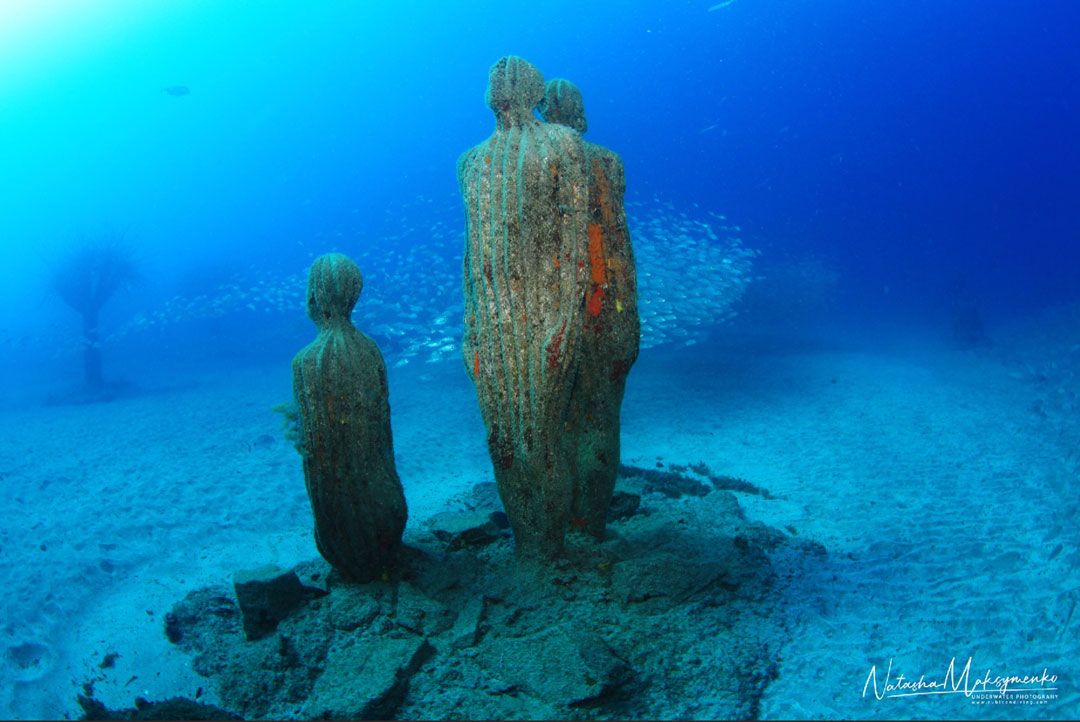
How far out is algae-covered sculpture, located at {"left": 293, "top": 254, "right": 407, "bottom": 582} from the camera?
450cm

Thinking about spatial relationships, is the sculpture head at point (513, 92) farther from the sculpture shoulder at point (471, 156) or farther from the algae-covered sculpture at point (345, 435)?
the algae-covered sculpture at point (345, 435)

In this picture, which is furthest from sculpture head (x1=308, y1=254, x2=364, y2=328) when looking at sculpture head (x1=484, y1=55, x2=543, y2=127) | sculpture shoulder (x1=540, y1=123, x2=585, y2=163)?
sculpture shoulder (x1=540, y1=123, x2=585, y2=163)

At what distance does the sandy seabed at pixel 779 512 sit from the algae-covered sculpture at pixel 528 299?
1976 mm

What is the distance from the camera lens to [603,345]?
4.98 meters

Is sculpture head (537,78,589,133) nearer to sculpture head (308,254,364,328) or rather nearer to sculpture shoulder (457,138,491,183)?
sculpture shoulder (457,138,491,183)

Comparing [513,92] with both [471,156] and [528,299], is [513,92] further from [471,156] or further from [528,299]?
[528,299]

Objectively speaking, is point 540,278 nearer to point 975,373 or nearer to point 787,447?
point 787,447

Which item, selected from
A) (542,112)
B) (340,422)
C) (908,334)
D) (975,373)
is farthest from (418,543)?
(908,334)

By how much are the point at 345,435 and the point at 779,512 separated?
409cm

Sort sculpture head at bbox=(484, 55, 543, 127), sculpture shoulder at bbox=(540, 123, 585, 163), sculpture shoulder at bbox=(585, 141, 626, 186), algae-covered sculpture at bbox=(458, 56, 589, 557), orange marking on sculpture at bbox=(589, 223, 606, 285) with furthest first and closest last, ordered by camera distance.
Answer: sculpture shoulder at bbox=(585, 141, 626, 186)
orange marking on sculpture at bbox=(589, 223, 606, 285)
sculpture head at bbox=(484, 55, 543, 127)
sculpture shoulder at bbox=(540, 123, 585, 163)
algae-covered sculpture at bbox=(458, 56, 589, 557)

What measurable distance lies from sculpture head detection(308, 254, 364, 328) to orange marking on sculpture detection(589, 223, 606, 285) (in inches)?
66.9

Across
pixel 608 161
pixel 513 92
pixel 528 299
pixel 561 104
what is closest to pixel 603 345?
pixel 528 299

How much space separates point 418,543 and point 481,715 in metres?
2.16

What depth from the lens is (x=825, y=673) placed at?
3693 millimetres
